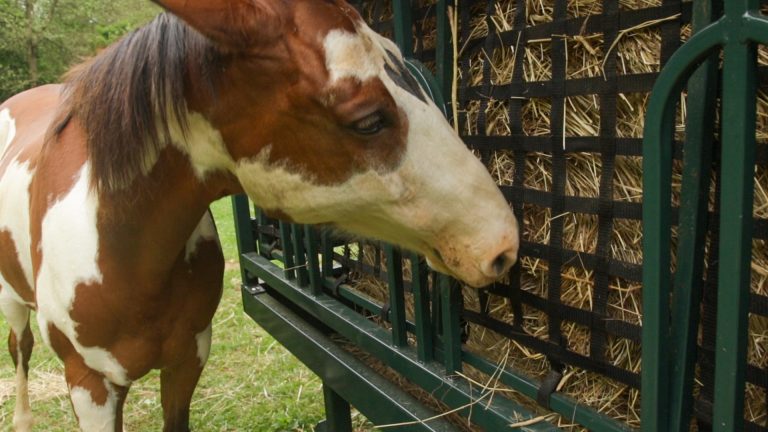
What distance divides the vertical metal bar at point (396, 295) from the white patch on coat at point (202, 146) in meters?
0.52

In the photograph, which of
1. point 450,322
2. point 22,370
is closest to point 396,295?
point 450,322

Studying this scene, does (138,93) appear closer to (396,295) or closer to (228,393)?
(396,295)

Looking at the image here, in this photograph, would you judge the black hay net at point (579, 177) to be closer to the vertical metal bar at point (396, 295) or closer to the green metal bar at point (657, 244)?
the green metal bar at point (657, 244)

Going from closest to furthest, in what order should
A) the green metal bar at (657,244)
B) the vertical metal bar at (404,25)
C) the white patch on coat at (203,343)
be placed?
the green metal bar at (657,244), the vertical metal bar at (404,25), the white patch on coat at (203,343)

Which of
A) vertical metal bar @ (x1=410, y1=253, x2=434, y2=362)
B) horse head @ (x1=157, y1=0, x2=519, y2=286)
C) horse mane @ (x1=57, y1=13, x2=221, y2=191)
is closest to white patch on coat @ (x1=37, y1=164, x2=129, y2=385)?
horse mane @ (x1=57, y1=13, x2=221, y2=191)

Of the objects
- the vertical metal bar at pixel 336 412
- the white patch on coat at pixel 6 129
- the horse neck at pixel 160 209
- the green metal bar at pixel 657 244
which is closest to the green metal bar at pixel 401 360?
the vertical metal bar at pixel 336 412

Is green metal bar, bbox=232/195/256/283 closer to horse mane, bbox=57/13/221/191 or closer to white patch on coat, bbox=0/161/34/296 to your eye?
white patch on coat, bbox=0/161/34/296

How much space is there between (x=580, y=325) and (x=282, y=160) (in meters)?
0.71

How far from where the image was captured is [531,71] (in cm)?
129

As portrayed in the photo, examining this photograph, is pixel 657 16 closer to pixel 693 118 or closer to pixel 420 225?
pixel 693 118

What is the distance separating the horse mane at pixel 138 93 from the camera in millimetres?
1315

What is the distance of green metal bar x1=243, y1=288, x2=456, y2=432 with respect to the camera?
1718 millimetres

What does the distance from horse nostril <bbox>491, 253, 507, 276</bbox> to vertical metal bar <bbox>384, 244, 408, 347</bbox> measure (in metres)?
0.52

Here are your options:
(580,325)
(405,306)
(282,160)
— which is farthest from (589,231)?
(405,306)
